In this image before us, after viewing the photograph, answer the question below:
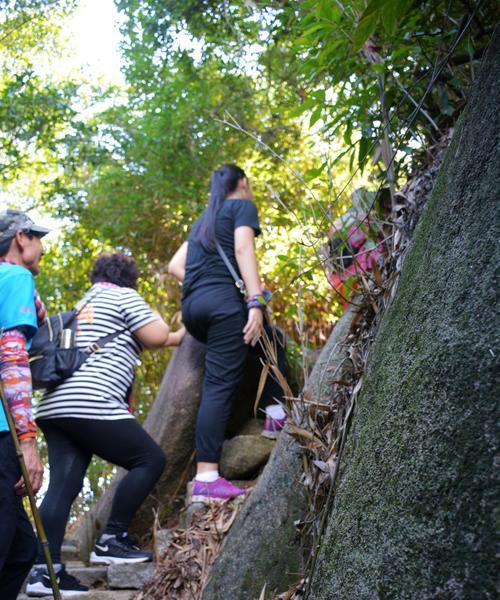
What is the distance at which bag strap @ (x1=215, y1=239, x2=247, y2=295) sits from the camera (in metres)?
4.56

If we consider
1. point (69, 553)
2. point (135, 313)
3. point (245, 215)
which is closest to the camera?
point (135, 313)

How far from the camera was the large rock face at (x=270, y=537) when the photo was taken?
9.07 ft

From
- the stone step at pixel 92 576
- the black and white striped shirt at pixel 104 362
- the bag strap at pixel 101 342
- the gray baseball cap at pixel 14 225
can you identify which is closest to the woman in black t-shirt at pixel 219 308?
the black and white striped shirt at pixel 104 362

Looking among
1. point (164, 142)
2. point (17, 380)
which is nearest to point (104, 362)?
point (17, 380)

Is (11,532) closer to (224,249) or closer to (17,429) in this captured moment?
(17,429)

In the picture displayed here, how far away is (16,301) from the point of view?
3.16m

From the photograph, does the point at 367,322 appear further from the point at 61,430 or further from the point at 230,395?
the point at 61,430

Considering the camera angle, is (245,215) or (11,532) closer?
(11,532)

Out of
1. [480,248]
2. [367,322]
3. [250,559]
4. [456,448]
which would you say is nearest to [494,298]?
[480,248]

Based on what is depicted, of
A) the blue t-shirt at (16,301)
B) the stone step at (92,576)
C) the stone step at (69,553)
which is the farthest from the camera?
the stone step at (69,553)

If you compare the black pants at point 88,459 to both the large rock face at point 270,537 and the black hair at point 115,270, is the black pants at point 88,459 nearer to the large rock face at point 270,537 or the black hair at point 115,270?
the black hair at point 115,270

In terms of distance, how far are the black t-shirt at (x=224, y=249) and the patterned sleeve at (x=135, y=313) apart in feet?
1.10

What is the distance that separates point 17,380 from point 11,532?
612 mm

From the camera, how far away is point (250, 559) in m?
2.98
